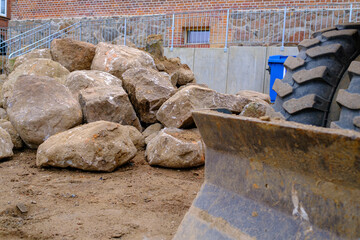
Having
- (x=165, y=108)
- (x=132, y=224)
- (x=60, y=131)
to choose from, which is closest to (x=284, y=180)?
(x=132, y=224)

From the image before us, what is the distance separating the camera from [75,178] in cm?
372

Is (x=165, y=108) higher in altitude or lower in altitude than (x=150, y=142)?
higher

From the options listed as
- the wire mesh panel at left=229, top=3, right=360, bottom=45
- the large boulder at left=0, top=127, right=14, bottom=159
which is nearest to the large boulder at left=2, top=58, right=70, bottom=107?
the large boulder at left=0, top=127, right=14, bottom=159

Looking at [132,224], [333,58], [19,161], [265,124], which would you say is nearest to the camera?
[265,124]

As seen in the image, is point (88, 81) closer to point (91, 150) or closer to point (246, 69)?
point (91, 150)

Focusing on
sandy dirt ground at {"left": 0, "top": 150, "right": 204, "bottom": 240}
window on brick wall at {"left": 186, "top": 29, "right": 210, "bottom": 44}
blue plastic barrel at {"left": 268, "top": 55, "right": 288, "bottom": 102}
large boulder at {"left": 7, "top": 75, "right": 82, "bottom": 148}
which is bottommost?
sandy dirt ground at {"left": 0, "top": 150, "right": 204, "bottom": 240}

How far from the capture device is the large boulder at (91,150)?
380 cm

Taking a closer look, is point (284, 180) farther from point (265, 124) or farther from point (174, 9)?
point (174, 9)

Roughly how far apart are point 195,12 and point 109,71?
20.4 feet

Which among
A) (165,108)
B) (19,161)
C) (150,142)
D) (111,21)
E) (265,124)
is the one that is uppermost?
(111,21)

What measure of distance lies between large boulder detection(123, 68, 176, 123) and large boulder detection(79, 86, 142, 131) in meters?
0.19

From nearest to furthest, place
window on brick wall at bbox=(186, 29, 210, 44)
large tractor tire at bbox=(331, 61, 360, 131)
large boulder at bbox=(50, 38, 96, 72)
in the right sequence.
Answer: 1. large tractor tire at bbox=(331, 61, 360, 131)
2. large boulder at bbox=(50, 38, 96, 72)
3. window on brick wall at bbox=(186, 29, 210, 44)

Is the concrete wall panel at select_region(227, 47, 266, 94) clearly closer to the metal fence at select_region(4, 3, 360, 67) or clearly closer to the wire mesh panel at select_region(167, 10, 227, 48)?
the metal fence at select_region(4, 3, 360, 67)

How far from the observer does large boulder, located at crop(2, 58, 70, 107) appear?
5.86m
